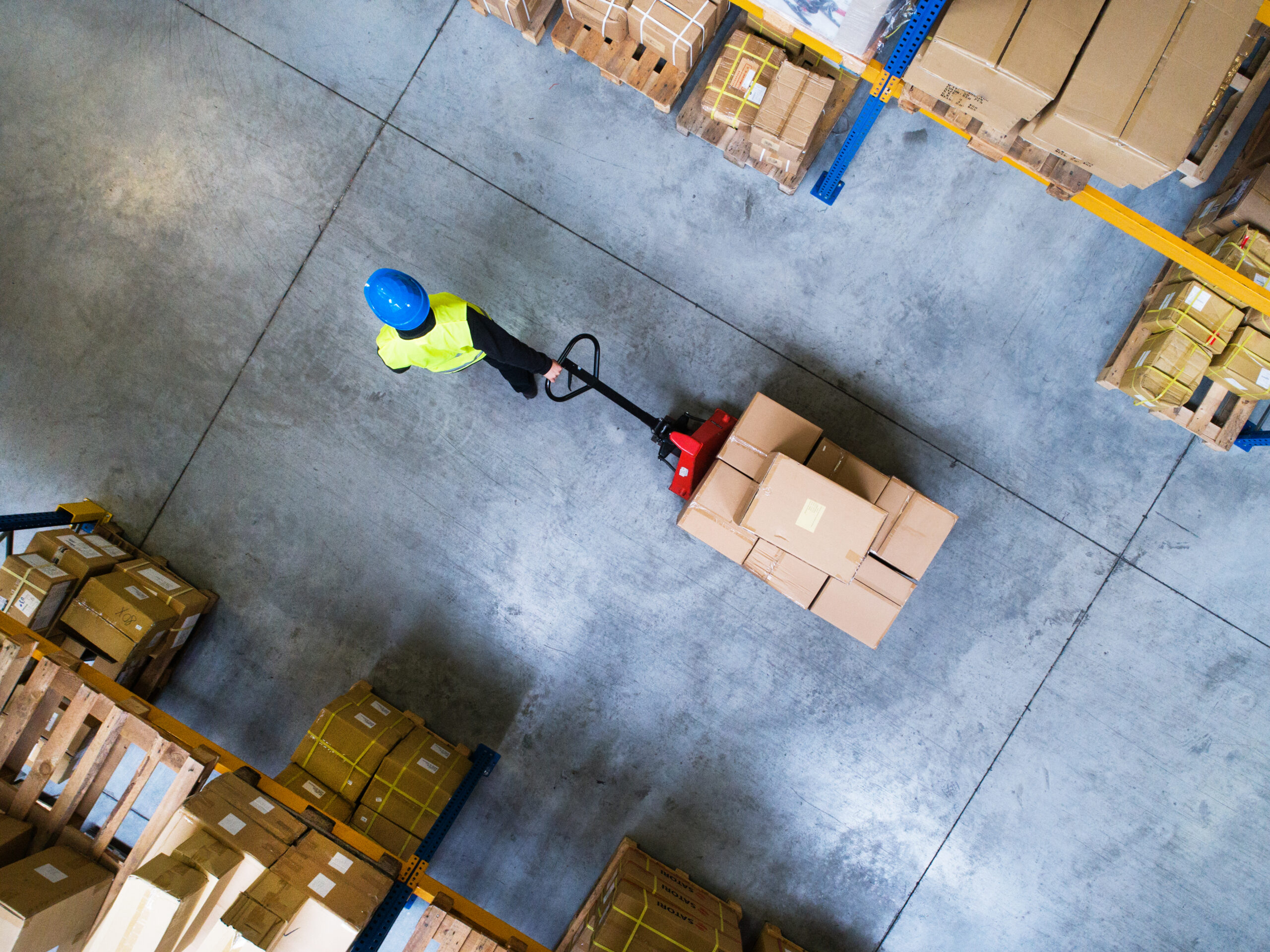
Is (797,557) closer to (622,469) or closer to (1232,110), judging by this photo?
(622,469)

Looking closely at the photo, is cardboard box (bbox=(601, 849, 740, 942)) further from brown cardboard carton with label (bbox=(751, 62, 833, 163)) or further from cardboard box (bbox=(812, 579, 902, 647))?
brown cardboard carton with label (bbox=(751, 62, 833, 163))

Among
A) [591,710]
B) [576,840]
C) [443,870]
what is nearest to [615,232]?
[591,710]

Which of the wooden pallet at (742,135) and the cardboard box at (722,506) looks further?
the wooden pallet at (742,135)

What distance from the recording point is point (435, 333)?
10.9ft

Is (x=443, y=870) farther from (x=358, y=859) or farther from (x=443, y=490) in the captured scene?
(x=443, y=490)

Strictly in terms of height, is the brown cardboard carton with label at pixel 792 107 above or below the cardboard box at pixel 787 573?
above

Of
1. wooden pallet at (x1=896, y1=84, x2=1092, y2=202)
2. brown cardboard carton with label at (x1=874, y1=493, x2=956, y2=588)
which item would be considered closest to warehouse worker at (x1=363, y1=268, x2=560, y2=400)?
brown cardboard carton with label at (x1=874, y1=493, x2=956, y2=588)

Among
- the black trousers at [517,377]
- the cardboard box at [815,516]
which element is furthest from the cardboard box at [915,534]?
the black trousers at [517,377]

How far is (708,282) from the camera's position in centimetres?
448

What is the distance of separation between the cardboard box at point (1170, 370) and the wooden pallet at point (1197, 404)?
0.42ft

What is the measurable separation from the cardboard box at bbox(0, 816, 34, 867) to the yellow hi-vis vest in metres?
3.02

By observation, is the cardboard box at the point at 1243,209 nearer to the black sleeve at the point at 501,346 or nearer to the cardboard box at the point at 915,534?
the cardboard box at the point at 915,534

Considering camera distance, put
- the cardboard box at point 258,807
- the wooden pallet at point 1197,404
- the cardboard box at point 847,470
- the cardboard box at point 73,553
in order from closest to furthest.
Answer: the cardboard box at point 258,807 < the cardboard box at point 847,470 < the cardboard box at point 73,553 < the wooden pallet at point 1197,404

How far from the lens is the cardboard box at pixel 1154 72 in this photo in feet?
9.74
